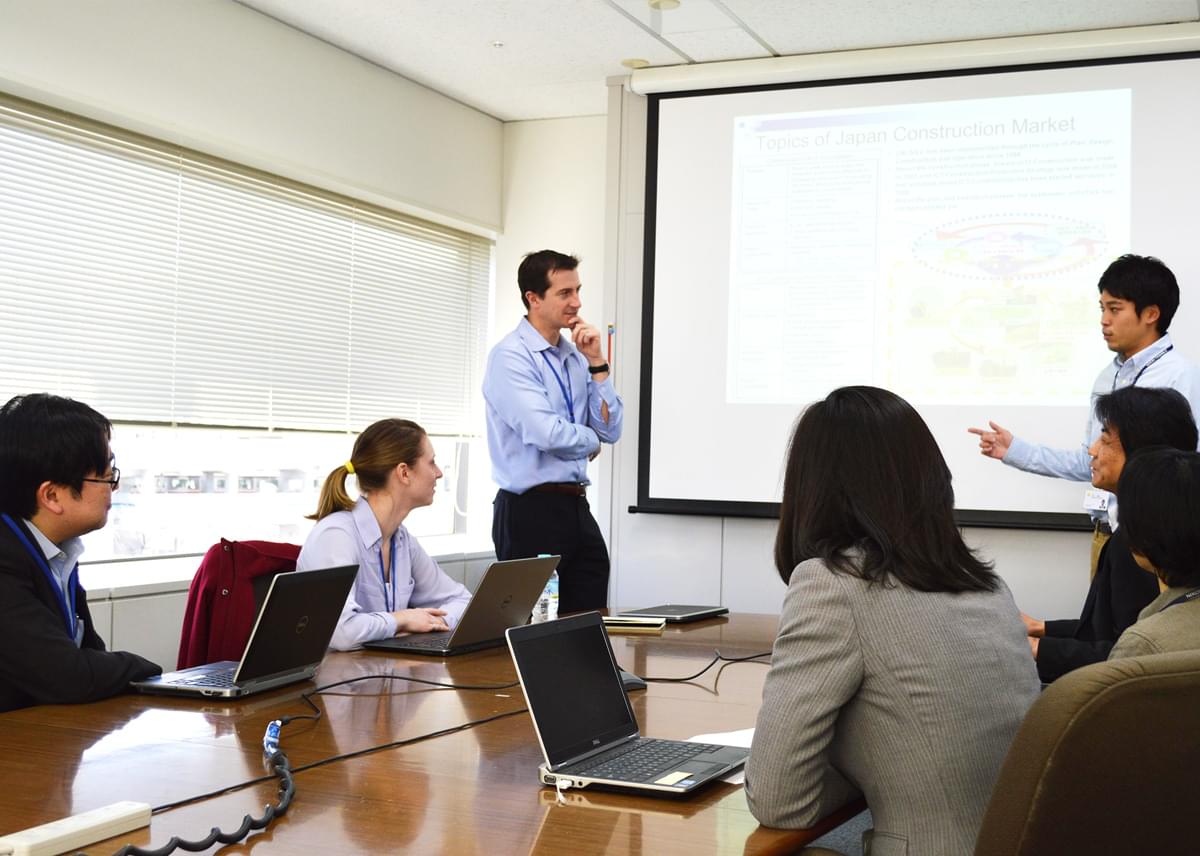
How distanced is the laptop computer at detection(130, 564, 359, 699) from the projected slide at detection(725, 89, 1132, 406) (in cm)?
313

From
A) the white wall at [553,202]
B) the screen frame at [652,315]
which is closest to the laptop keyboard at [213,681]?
the screen frame at [652,315]

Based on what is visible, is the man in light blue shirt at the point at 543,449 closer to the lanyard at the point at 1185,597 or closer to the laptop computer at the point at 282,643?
the laptop computer at the point at 282,643

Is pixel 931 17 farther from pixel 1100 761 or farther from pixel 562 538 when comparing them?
pixel 1100 761

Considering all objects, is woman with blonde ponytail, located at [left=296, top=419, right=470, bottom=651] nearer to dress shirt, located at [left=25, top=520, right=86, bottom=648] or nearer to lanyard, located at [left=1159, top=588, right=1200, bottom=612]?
dress shirt, located at [left=25, top=520, right=86, bottom=648]

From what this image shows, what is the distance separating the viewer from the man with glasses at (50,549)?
207 centimetres

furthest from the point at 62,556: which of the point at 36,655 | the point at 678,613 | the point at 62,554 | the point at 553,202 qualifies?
the point at 553,202

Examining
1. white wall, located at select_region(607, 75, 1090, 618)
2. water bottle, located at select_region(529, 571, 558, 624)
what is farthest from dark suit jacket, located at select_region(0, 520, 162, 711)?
white wall, located at select_region(607, 75, 1090, 618)

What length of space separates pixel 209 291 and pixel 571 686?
3.42 meters

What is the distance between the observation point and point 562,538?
4219 mm

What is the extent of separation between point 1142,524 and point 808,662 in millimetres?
883

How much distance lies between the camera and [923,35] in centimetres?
489

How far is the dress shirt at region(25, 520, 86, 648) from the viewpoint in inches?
88.6

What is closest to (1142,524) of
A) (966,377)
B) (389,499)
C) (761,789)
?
(761,789)

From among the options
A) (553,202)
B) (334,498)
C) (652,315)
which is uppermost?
(553,202)
